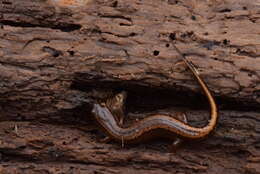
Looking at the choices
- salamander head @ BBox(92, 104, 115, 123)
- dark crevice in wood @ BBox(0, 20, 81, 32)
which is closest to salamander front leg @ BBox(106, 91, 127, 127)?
salamander head @ BBox(92, 104, 115, 123)

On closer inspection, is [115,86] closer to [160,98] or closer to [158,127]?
[160,98]

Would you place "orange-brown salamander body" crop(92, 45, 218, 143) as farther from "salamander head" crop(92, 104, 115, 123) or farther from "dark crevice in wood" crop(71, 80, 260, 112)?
"dark crevice in wood" crop(71, 80, 260, 112)

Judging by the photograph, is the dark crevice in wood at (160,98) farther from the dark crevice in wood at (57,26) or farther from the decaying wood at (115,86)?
the dark crevice in wood at (57,26)

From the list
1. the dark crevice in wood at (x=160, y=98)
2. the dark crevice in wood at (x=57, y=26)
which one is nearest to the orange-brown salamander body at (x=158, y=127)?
the dark crevice in wood at (x=160, y=98)

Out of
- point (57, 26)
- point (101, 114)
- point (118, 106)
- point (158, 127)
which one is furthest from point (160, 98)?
point (57, 26)

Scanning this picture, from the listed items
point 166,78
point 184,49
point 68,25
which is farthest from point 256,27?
point 68,25

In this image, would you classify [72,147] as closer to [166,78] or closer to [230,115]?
[166,78]
